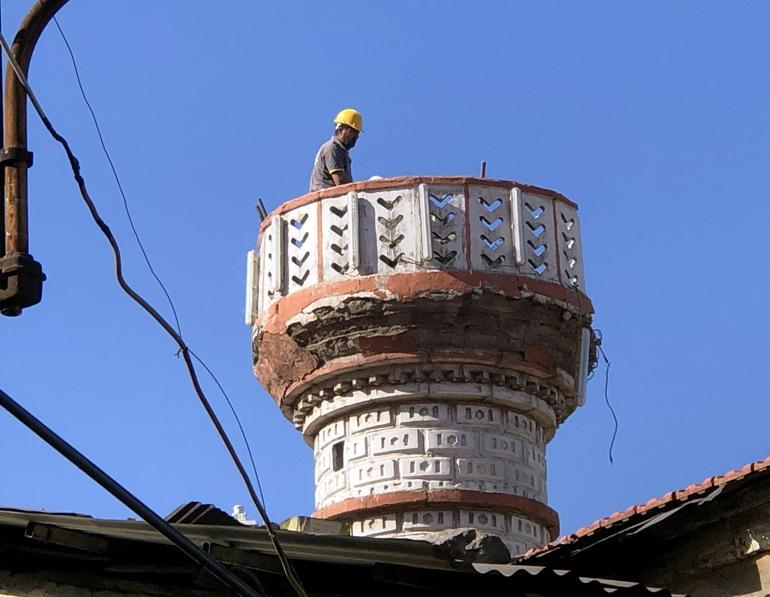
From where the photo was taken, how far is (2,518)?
26.6 feet

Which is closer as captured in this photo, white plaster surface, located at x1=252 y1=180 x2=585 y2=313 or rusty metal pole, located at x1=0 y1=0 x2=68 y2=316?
rusty metal pole, located at x1=0 y1=0 x2=68 y2=316

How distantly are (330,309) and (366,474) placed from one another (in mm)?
1405

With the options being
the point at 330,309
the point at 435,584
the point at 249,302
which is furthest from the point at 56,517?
the point at 249,302

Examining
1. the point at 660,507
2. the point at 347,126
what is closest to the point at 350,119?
the point at 347,126

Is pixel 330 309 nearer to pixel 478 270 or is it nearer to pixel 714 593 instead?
pixel 478 270

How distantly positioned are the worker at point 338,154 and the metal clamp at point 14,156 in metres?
9.37

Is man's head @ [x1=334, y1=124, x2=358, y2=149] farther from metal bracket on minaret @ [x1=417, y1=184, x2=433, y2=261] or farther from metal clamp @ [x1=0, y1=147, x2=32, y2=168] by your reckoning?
metal clamp @ [x1=0, y1=147, x2=32, y2=168]

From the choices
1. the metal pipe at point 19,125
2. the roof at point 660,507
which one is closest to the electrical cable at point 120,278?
the metal pipe at point 19,125

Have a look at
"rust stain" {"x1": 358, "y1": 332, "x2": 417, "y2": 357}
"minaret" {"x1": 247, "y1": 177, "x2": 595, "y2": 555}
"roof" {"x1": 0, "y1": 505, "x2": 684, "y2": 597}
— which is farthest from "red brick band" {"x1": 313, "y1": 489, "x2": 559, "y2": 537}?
"roof" {"x1": 0, "y1": 505, "x2": 684, "y2": 597}

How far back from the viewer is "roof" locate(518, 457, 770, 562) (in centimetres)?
955

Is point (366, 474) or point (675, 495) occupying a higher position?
point (366, 474)

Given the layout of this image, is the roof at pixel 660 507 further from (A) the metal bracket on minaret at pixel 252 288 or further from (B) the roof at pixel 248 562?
(A) the metal bracket on minaret at pixel 252 288

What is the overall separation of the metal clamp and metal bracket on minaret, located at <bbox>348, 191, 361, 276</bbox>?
8.50m

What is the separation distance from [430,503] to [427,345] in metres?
1.31
